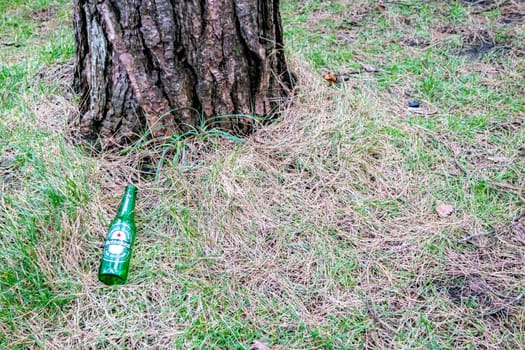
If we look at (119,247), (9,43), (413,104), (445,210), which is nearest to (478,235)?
(445,210)

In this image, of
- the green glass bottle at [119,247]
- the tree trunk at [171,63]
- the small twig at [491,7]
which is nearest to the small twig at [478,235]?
the tree trunk at [171,63]

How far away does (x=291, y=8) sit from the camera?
157 inches

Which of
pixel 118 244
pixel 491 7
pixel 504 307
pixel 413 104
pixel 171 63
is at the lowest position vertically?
pixel 504 307

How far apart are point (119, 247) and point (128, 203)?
0.79 feet

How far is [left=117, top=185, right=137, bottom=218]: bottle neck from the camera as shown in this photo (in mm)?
1942

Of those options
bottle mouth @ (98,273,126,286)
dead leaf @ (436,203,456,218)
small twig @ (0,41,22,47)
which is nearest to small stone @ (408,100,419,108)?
dead leaf @ (436,203,456,218)

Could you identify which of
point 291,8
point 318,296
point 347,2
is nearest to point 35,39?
point 291,8

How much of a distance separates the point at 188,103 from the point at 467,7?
2696mm

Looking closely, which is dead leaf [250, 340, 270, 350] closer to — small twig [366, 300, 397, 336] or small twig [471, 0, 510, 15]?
small twig [366, 300, 397, 336]

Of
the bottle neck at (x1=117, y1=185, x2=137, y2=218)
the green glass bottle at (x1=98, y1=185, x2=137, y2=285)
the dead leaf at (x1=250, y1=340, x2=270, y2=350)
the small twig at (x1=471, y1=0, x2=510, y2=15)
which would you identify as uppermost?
the small twig at (x1=471, y1=0, x2=510, y2=15)

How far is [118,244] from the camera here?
5.88 ft

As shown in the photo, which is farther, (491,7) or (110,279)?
(491,7)

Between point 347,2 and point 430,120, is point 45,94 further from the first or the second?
point 347,2

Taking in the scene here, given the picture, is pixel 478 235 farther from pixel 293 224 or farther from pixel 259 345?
Result: pixel 259 345
